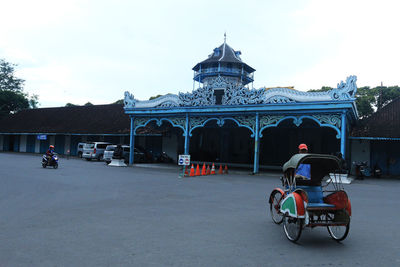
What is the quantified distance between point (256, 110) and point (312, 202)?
48.3 feet

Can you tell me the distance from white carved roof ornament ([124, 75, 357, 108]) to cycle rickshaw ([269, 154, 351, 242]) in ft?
43.6

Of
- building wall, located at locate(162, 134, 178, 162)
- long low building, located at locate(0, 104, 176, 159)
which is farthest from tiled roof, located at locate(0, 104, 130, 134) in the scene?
building wall, located at locate(162, 134, 178, 162)

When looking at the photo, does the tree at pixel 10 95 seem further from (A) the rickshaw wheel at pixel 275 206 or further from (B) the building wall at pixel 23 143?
(A) the rickshaw wheel at pixel 275 206

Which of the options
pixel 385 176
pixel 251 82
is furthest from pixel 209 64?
pixel 385 176

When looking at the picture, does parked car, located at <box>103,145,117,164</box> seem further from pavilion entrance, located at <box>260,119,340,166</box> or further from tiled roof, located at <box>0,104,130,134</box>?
pavilion entrance, located at <box>260,119,340,166</box>

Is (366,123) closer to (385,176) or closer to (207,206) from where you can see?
(385,176)

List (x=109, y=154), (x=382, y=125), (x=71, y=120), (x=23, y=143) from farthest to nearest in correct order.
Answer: (x=23, y=143)
(x=71, y=120)
(x=109, y=154)
(x=382, y=125)

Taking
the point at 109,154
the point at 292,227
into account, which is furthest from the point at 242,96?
the point at 292,227

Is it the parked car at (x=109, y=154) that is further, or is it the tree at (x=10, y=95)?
the tree at (x=10, y=95)

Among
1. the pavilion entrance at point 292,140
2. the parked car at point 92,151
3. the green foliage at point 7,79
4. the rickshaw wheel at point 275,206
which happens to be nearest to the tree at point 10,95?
the green foliage at point 7,79

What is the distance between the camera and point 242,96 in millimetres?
21609

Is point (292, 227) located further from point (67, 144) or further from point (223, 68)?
point (223, 68)

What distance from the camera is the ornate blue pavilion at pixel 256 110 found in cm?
1889

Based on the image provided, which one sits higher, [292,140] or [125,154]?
[292,140]
